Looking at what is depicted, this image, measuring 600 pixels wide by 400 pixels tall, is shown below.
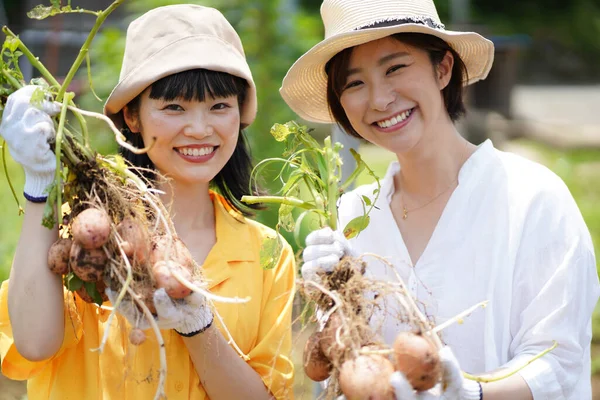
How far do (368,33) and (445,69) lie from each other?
0.31 m

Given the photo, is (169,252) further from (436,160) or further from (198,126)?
(436,160)

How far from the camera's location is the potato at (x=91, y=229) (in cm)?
171

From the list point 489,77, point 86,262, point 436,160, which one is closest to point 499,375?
point 436,160

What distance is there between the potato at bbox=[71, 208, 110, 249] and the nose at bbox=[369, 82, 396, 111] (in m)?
0.73

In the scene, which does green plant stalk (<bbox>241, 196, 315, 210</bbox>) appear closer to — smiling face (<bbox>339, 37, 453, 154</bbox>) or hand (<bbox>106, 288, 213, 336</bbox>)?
smiling face (<bbox>339, 37, 453, 154</bbox>)

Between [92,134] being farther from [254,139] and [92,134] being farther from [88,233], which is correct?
[88,233]

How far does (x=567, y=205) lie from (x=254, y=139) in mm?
2483

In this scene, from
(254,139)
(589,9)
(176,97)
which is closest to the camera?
(176,97)

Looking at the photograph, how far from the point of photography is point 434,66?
2.13 meters

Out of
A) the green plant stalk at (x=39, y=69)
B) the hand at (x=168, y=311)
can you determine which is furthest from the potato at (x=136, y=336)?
the green plant stalk at (x=39, y=69)

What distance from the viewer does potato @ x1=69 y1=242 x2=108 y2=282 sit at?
5.65 ft

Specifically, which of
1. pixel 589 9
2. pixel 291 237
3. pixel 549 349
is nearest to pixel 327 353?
pixel 549 349

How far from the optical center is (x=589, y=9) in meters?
16.8

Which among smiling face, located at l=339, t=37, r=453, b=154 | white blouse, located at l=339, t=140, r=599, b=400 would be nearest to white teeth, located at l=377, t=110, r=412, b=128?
smiling face, located at l=339, t=37, r=453, b=154
